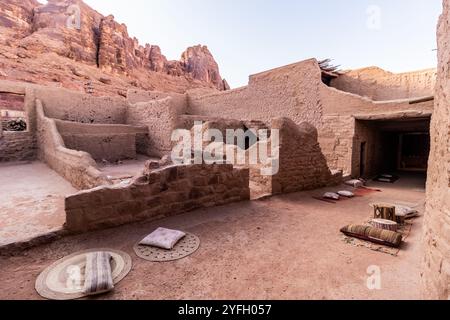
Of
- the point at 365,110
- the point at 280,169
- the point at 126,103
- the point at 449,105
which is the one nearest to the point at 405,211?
the point at 280,169

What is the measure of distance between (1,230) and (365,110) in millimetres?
11435

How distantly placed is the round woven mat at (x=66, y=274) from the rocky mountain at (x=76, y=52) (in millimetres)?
30171

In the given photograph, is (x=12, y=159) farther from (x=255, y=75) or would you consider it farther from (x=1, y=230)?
(x=255, y=75)

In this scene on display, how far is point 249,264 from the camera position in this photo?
278cm

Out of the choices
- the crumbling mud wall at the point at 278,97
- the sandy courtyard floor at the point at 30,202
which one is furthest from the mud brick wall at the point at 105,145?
the crumbling mud wall at the point at 278,97

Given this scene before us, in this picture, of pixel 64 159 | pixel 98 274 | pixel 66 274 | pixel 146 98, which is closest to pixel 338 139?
pixel 98 274

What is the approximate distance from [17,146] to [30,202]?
28.7ft

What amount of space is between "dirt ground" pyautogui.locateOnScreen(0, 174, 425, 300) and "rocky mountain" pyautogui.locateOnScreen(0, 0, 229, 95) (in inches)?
1178

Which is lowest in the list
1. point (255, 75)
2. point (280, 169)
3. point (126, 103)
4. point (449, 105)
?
point (280, 169)

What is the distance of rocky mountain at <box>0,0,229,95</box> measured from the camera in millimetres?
26141

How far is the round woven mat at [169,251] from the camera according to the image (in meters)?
2.86

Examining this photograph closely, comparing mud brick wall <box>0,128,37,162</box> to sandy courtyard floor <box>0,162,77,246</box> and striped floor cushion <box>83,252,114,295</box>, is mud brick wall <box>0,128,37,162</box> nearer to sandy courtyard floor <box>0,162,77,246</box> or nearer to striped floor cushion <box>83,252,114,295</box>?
sandy courtyard floor <box>0,162,77,246</box>

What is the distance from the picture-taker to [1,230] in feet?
13.6

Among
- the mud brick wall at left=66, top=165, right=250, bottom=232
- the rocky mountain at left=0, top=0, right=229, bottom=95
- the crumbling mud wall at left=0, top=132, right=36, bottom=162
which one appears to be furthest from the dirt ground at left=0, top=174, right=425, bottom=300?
the rocky mountain at left=0, top=0, right=229, bottom=95
